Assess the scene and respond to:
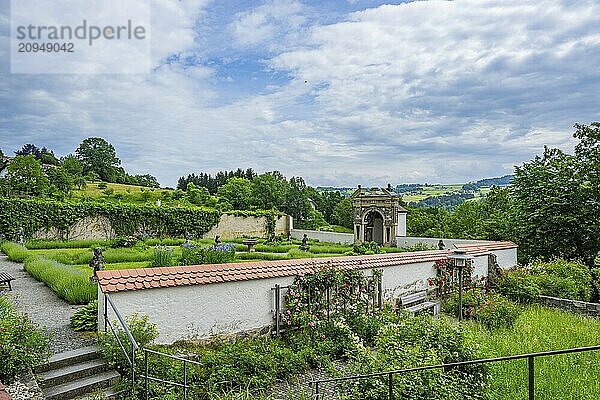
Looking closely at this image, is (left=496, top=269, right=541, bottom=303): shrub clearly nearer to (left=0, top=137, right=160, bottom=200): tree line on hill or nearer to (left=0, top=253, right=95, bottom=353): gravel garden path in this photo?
(left=0, top=253, right=95, bottom=353): gravel garden path

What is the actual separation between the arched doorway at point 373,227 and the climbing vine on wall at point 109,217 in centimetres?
1115

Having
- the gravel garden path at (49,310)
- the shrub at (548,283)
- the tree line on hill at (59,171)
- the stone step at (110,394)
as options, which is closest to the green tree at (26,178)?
the tree line on hill at (59,171)

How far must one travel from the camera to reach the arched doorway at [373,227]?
29.8 metres

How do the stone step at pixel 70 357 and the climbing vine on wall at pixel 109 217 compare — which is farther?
the climbing vine on wall at pixel 109 217

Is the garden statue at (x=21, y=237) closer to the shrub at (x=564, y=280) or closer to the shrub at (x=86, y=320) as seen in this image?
the shrub at (x=86, y=320)

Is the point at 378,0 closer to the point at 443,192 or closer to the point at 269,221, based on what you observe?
the point at 269,221

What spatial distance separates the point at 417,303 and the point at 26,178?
29476 millimetres

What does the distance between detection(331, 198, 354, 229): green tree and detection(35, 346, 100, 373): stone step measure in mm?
39399

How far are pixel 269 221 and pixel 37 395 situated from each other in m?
30.2

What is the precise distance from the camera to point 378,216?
98.1 feet

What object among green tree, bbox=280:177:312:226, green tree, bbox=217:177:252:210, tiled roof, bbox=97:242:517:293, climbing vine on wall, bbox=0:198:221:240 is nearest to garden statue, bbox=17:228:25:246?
climbing vine on wall, bbox=0:198:221:240

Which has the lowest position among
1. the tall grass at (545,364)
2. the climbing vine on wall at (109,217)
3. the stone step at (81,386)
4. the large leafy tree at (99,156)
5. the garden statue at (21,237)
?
the tall grass at (545,364)

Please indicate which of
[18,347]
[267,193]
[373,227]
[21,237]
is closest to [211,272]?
[18,347]

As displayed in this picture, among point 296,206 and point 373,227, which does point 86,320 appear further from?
point 296,206
